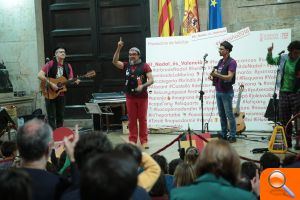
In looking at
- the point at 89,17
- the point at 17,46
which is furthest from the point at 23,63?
the point at 89,17

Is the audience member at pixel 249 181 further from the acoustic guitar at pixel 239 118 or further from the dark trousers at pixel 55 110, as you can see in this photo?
the dark trousers at pixel 55 110

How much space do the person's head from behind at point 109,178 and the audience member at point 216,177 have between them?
0.49 meters

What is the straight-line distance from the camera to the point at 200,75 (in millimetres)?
8375

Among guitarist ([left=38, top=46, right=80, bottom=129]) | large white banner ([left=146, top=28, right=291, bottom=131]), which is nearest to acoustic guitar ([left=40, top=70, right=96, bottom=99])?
guitarist ([left=38, top=46, right=80, bottom=129])

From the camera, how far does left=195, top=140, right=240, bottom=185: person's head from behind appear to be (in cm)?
202

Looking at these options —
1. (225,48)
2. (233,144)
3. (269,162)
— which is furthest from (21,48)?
(269,162)

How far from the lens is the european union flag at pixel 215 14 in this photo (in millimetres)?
8852

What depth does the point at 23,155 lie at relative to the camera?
227cm

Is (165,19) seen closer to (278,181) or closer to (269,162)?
(269,162)

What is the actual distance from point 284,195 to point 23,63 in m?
8.35

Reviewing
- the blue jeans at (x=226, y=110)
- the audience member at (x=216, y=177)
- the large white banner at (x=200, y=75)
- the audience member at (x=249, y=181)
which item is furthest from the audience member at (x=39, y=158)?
the large white banner at (x=200, y=75)

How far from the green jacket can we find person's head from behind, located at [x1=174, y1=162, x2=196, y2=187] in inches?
29.3

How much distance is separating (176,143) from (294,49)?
2.38m

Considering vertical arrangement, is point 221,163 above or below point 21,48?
below
